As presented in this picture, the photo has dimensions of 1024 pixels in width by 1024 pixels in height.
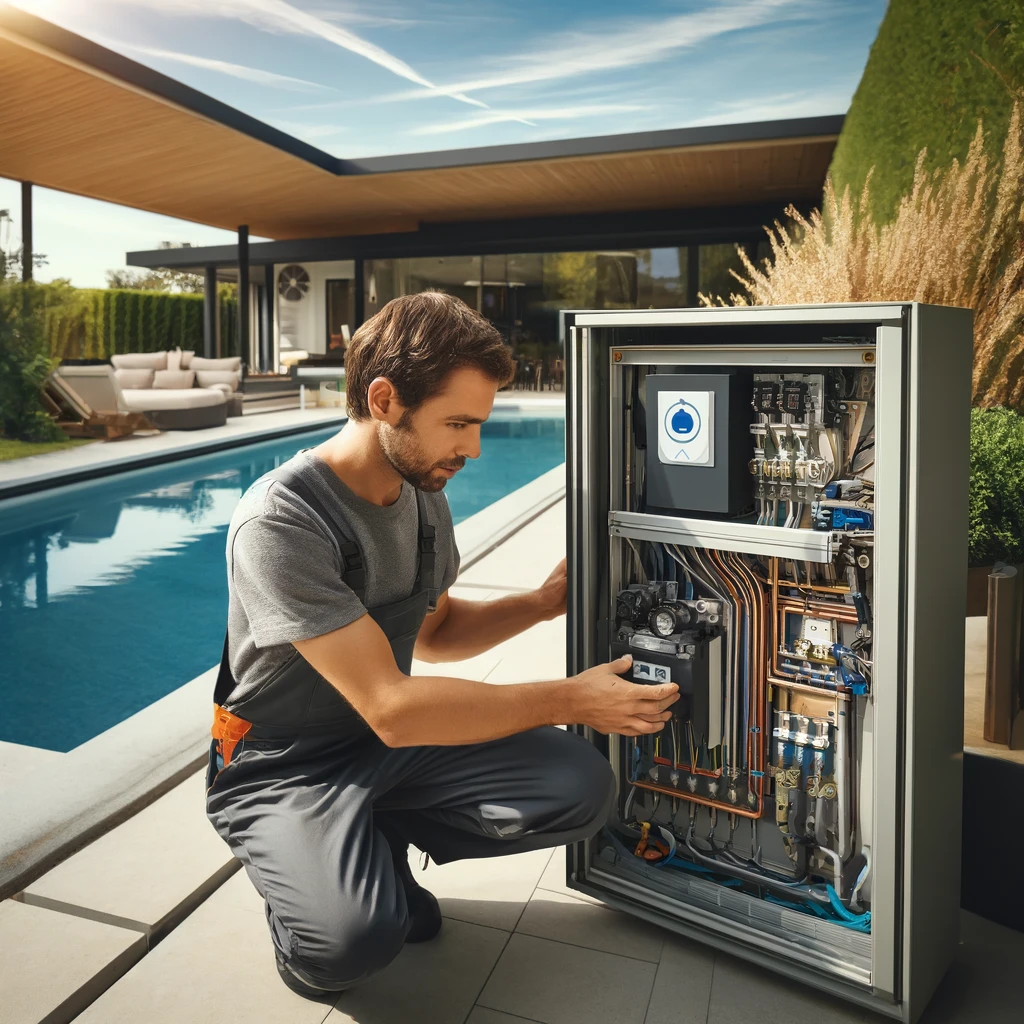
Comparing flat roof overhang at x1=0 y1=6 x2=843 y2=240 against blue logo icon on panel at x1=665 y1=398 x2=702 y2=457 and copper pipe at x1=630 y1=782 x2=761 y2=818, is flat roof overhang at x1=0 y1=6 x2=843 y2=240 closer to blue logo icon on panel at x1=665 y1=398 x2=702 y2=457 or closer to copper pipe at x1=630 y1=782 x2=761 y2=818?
blue logo icon on panel at x1=665 y1=398 x2=702 y2=457

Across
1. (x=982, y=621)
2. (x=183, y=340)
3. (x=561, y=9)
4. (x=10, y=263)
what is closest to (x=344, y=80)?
(x=561, y=9)

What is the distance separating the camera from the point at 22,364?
9.54 m

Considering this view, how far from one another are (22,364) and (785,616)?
9686 mm

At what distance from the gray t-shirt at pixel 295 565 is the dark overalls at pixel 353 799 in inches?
1.2

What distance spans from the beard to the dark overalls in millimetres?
148

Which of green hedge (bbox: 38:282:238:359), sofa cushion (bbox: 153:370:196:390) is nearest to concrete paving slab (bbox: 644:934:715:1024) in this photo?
sofa cushion (bbox: 153:370:196:390)

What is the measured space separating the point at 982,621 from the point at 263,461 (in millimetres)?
8517

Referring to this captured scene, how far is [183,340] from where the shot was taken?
20828 millimetres

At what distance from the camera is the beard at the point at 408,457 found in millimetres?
1566

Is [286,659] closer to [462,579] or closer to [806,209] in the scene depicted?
[462,579]

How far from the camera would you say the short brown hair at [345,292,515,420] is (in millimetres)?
1529

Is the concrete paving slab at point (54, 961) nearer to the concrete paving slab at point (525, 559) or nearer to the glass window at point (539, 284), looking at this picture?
the concrete paving slab at point (525, 559)

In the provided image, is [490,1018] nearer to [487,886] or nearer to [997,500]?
[487,886]

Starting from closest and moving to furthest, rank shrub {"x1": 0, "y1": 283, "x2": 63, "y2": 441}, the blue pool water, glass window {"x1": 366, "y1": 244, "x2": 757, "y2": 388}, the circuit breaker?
the circuit breaker
the blue pool water
shrub {"x1": 0, "y1": 283, "x2": 63, "y2": 441}
glass window {"x1": 366, "y1": 244, "x2": 757, "y2": 388}
